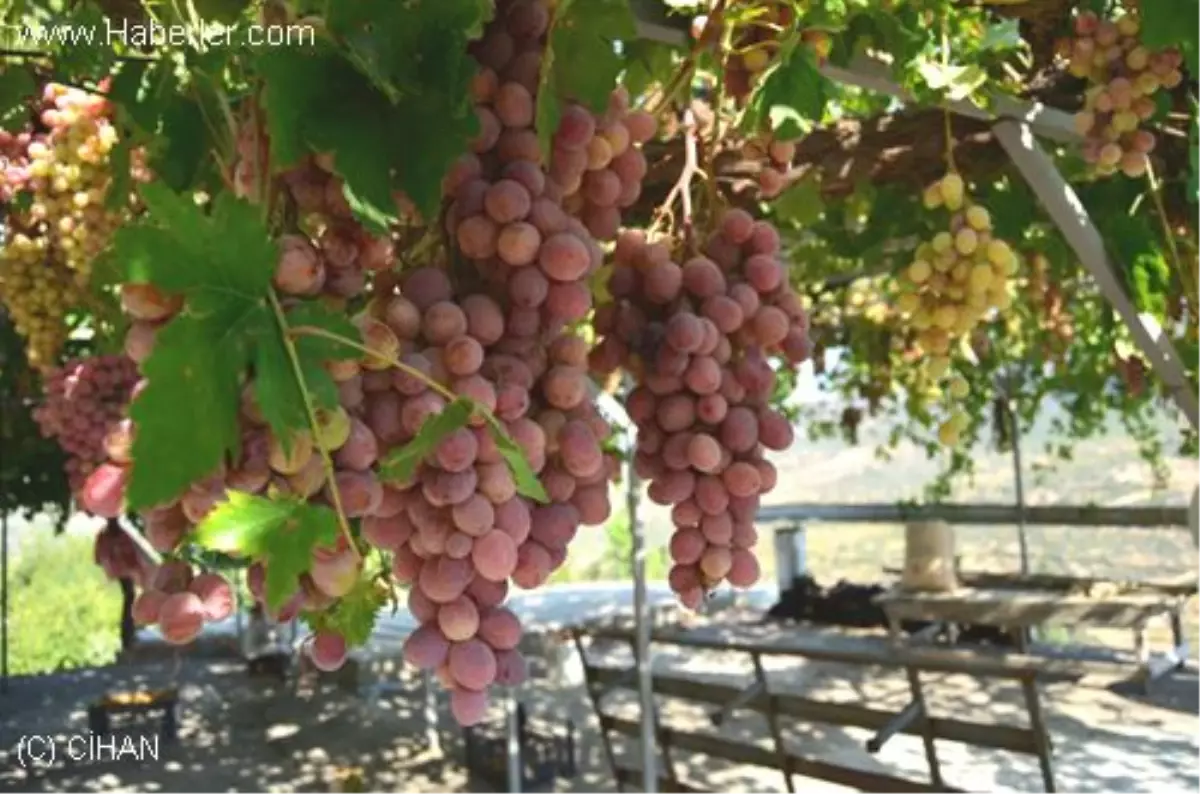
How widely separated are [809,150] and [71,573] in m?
10.2

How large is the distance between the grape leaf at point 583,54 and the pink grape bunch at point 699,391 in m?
0.13

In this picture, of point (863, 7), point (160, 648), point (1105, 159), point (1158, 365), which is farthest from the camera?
point (160, 648)

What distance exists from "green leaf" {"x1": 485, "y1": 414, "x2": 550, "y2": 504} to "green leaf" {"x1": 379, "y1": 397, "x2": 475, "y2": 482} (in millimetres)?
16

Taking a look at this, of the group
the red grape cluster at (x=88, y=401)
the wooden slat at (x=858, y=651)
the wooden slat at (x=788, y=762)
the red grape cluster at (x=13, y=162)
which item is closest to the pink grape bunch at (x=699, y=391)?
the red grape cluster at (x=88, y=401)

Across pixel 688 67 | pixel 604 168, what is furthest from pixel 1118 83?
pixel 604 168

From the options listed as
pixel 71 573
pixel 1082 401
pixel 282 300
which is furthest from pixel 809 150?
pixel 71 573

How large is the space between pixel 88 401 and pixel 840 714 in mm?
2283

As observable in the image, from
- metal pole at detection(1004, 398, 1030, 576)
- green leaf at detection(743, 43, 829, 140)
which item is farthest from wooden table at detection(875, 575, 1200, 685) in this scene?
green leaf at detection(743, 43, 829, 140)

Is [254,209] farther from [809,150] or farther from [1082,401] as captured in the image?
[1082,401]

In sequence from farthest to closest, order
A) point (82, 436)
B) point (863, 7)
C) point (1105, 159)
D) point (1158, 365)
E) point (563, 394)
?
point (82, 436) → point (1158, 365) → point (1105, 159) → point (863, 7) → point (563, 394)

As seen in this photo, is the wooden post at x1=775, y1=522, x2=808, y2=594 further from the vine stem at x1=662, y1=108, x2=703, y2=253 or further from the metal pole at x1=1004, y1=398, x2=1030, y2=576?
the vine stem at x1=662, y1=108, x2=703, y2=253

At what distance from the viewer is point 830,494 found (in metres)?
10.2

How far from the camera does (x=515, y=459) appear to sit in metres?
0.58

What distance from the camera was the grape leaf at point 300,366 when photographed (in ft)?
1.71
